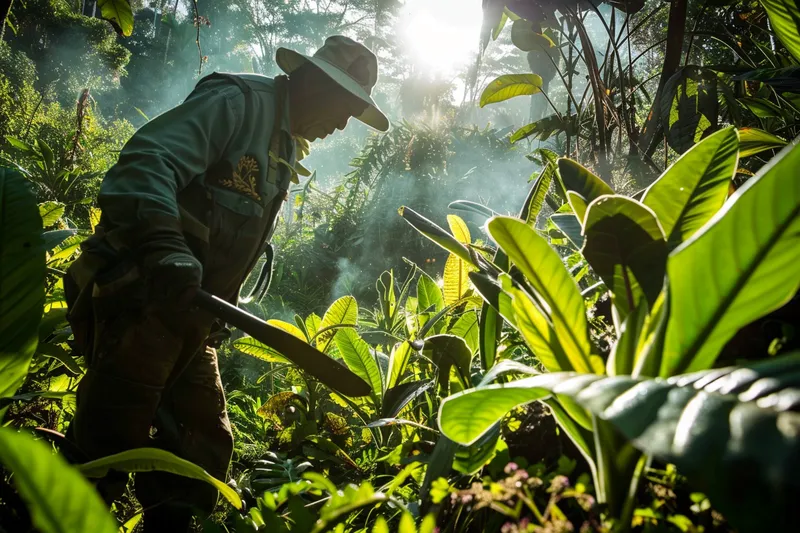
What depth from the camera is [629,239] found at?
0.63m

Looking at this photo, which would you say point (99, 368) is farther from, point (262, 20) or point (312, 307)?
point (262, 20)

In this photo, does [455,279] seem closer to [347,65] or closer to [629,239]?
[347,65]

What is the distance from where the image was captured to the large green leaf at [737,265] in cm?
43

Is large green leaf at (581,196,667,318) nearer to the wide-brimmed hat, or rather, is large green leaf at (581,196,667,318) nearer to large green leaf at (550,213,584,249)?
large green leaf at (550,213,584,249)

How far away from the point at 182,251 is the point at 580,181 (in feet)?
3.12

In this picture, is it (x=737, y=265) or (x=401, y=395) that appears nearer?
(x=737, y=265)

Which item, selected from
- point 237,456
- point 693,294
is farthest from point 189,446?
point 693,294

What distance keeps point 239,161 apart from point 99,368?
0.75 meters

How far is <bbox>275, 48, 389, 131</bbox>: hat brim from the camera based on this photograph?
1.76 metres

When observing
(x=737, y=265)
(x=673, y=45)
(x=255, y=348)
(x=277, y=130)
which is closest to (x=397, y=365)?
(x=255, y=348)

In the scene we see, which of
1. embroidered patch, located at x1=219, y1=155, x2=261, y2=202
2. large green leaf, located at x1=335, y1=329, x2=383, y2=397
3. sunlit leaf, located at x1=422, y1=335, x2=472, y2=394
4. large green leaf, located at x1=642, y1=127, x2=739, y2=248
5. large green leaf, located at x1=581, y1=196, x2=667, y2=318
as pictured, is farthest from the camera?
large green leaf, located at x1=335, y1=329, x2=383, y2=397

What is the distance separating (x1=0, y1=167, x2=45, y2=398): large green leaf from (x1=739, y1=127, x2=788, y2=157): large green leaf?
1.65 metres

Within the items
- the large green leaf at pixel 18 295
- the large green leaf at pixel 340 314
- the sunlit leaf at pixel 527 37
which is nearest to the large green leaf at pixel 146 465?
the large green leaf at pixel 18 295

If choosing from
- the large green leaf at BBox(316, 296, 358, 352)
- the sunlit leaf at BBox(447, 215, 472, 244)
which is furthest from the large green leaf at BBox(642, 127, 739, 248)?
the large green leaf at BBox(316, 296, 358, 352)
